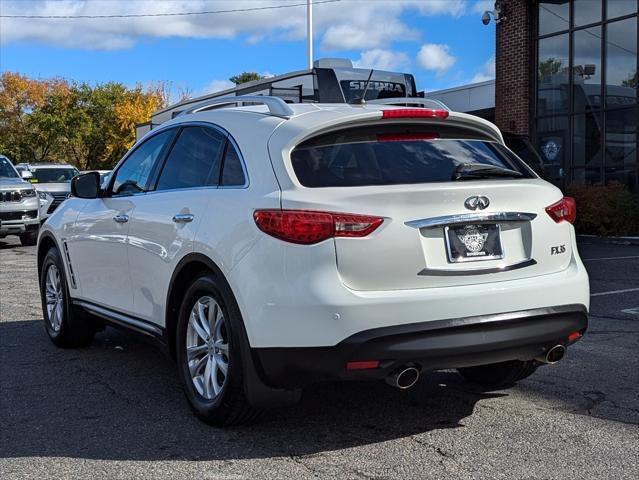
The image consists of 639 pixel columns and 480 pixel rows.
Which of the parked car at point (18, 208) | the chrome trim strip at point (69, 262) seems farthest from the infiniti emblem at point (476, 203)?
the parked car at point (18, 208)

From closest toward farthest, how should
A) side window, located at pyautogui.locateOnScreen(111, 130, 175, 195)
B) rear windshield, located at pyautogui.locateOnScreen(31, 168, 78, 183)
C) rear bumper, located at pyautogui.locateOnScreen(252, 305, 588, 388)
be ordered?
rear bumper, located at pyautogui.locateOnScreen(252, 305, 588, 388) → side window, located at pyautogui.locateOnScreen(111, 130, 175, 195) → rear windshield, located at pyautogui.locateOnScreen(31, 168, 78, 183)

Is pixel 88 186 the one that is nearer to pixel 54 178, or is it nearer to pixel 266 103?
pixel 266 103

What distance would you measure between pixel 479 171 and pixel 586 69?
1660 centimetres

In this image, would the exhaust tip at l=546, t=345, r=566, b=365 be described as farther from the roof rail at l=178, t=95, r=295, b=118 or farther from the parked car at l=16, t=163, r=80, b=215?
the parked car at l=16, t=163, r=80, b=215

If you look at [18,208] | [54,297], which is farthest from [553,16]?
[54,297]

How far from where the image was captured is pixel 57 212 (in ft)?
22.0

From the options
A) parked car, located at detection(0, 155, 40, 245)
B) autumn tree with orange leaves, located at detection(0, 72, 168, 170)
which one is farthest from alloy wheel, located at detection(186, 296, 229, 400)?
autumn tree with orange leaves, located at detection(0, 72, 168, 170)

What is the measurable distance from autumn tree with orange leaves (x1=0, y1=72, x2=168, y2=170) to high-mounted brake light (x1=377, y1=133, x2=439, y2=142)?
5015 cm

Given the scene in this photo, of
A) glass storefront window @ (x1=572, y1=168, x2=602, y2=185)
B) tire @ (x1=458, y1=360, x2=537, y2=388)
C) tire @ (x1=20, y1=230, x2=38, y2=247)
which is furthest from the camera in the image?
glass storefront window @ (x1=572, y1=168, x2=602, y2=185)

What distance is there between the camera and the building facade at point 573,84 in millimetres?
18344

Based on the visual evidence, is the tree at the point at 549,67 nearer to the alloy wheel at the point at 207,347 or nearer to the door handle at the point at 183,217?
the door handle at the point at 183,217

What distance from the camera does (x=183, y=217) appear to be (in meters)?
4.57

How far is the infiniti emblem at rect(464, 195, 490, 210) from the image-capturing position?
155 inches

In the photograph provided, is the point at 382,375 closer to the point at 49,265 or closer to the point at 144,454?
the point at 144,454
